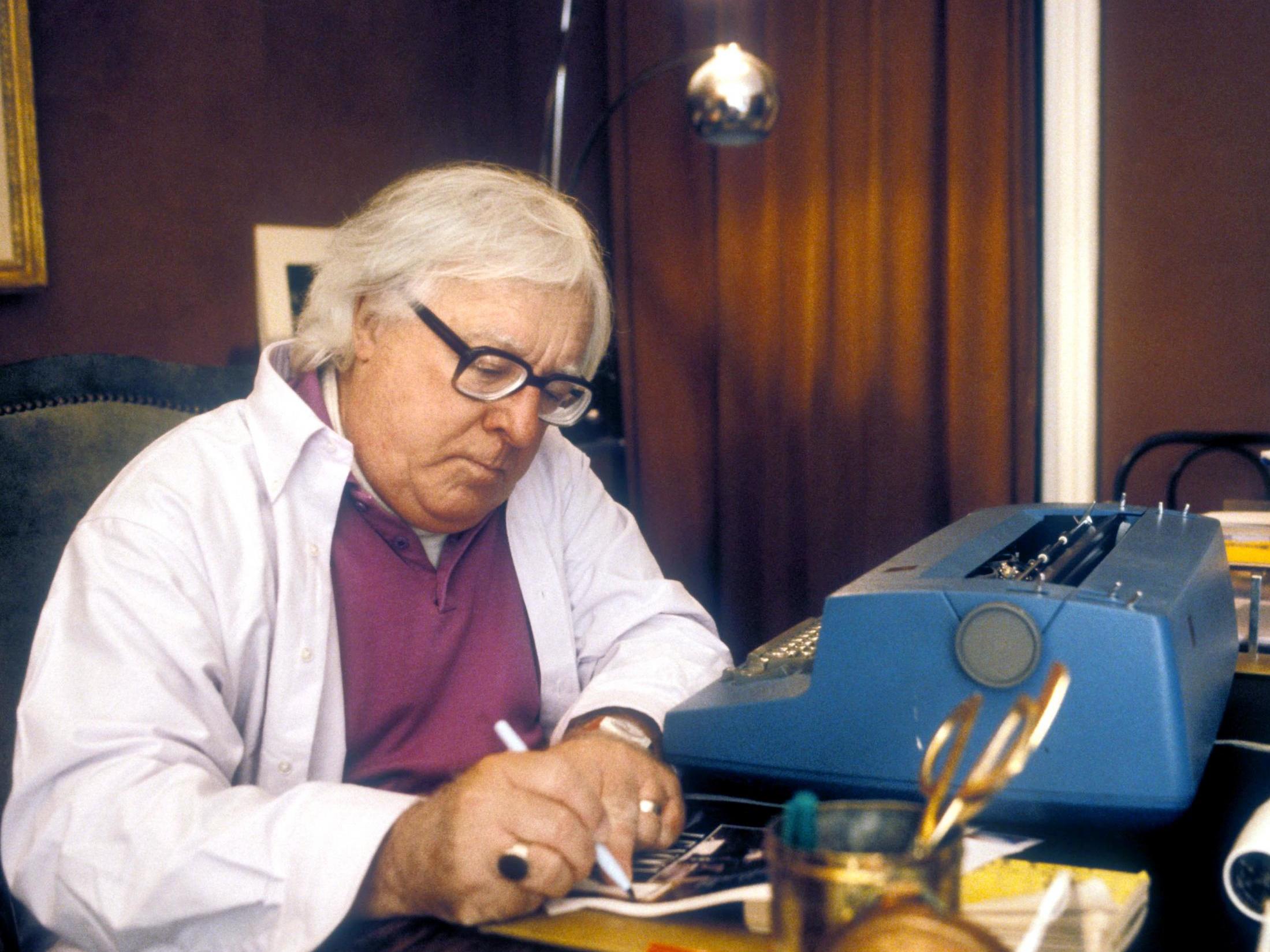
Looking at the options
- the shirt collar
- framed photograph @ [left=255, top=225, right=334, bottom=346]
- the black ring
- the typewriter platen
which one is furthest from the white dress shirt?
framed photograph @ [left=255, top=225, right=334, bottom=346]

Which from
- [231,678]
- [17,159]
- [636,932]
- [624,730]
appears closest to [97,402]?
[231,678]

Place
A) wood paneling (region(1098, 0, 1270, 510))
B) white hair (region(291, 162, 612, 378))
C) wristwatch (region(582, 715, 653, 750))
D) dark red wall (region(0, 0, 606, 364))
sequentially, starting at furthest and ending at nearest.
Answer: wood paneling (region(1098, 0, 1270, 510)) < dark red wall (region(0, 0, 606, 364)) < white hair (region(291, 162, 612, 378)) < wristwatch (region(582, 715, 653, 750))

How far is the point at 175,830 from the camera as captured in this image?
2.62 ft

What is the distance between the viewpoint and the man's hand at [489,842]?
729mm

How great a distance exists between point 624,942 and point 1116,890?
0.30 metres

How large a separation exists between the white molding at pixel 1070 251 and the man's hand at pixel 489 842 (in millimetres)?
2485

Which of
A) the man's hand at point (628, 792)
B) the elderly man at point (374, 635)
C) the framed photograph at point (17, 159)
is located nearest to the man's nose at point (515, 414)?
the elderly man at point (374, 635)

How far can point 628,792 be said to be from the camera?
33.3 inches

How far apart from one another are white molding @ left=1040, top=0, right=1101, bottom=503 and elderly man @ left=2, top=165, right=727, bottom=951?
1.84 metres

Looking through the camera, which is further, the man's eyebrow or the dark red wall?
the dark red wall

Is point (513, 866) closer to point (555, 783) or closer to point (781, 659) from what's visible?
point (555, 783)

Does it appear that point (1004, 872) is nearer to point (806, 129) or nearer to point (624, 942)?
point (624, 942)

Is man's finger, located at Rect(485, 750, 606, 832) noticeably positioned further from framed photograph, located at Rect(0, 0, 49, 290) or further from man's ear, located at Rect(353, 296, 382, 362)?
framed photograph, located at Rect(0, 0, 49, 290)

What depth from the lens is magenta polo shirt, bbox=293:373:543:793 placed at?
122cm
